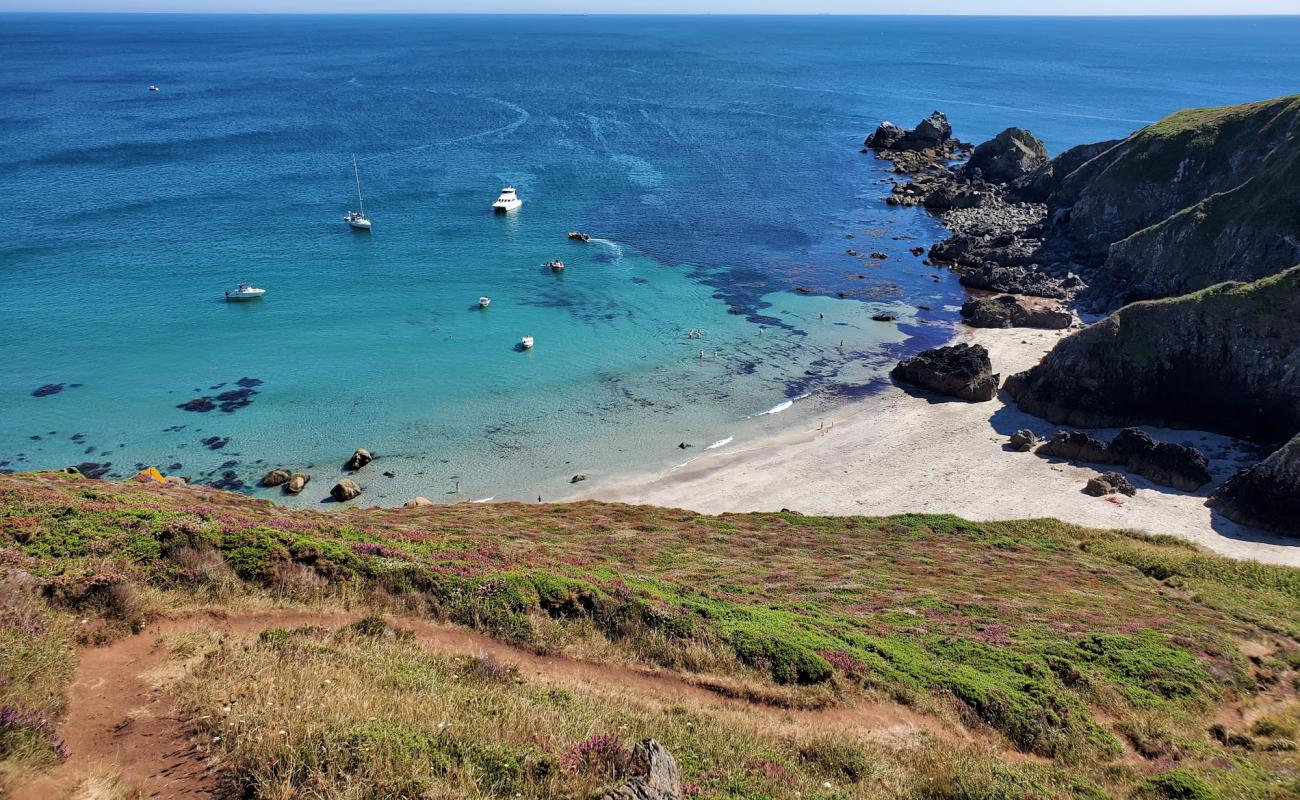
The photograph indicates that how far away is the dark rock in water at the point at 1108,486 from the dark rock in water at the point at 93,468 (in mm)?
53156

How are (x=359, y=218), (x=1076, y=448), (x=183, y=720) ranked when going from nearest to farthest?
(x=183, y=720)
(x=1076, y=448)
(x=359, y=218)

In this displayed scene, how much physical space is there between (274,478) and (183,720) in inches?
1134

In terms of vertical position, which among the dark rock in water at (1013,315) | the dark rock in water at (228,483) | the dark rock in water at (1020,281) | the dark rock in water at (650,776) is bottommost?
the dark rock in water at (228,483)

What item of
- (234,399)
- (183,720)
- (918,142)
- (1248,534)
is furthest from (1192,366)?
(918,142)

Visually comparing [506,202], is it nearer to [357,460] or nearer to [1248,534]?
[357,460]

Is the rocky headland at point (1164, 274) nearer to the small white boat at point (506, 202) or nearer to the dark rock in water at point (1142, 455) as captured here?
the dark rock in water at point (1142, 455)

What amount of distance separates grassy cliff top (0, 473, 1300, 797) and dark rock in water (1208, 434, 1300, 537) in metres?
6.83

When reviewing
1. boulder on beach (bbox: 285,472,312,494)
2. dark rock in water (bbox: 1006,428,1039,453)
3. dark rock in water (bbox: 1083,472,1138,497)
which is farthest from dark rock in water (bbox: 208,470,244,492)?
dark rock in water (bbox: 1083,472,1138,497)

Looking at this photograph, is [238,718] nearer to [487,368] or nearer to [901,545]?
[901,545]

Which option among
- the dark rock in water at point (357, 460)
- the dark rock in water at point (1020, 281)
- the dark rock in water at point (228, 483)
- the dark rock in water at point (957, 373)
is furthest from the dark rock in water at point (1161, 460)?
the dark rock in water at point (228, 483)

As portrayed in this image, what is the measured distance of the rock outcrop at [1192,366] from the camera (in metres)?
41.1

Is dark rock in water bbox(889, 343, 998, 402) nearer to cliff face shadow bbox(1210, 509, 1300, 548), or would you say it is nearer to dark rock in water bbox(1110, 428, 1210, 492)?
dark rock in water bbox(1110, 428, 1210, 492)

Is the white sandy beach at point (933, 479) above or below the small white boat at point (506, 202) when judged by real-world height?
below

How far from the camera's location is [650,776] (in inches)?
490
